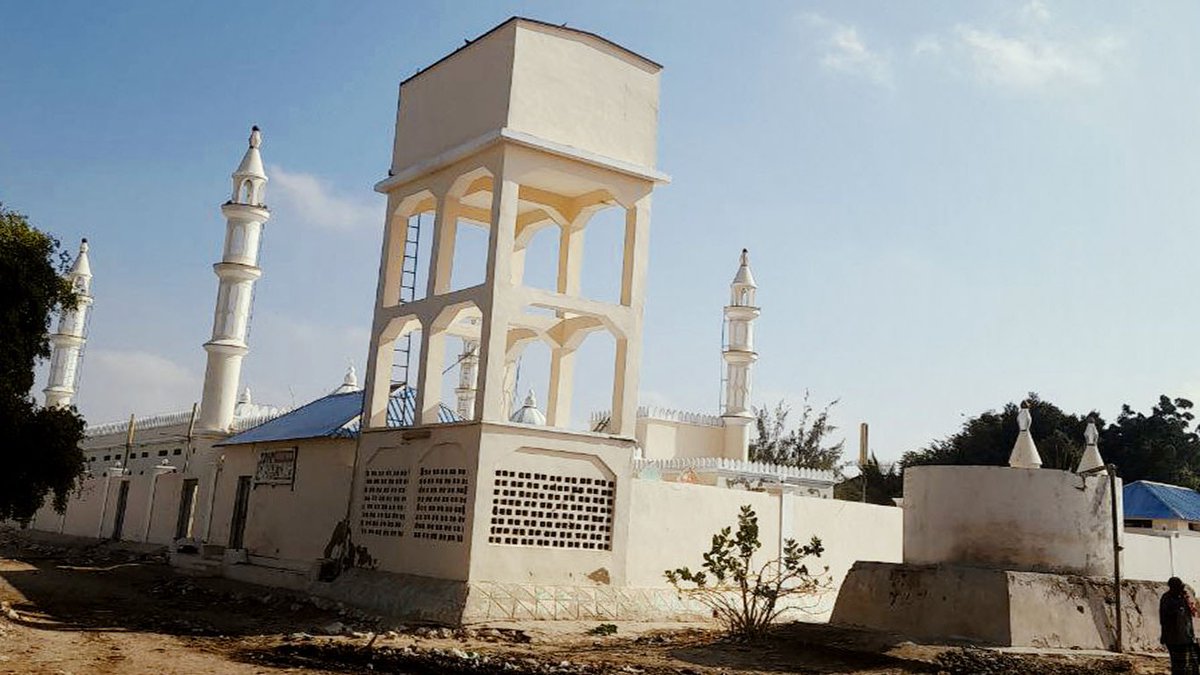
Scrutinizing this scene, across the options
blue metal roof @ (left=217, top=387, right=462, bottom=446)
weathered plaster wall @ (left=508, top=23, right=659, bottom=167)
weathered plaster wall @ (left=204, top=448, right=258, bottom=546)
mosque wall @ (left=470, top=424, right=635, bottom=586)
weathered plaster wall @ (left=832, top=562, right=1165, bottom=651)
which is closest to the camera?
weathered plaster wall @ (left=832, top=562, right=1165, bottom=651)

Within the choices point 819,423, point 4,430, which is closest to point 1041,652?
point 4,430

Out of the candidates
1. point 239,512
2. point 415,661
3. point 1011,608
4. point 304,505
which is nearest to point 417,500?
point 304,505

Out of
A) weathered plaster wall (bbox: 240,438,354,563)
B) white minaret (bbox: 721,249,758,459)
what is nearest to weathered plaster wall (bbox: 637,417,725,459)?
white minaret (bbox: 721,249,758,459)

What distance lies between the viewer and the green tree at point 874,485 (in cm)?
4022

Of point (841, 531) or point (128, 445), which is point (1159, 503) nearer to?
point (841, 531)

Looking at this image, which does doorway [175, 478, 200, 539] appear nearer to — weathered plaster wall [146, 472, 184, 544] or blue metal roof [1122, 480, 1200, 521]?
weathered plaster wall [146, 472, 184, 544]

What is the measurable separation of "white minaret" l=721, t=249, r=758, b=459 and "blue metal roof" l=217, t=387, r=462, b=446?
17.4 metres

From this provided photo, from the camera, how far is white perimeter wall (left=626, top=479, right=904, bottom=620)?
53.8ft

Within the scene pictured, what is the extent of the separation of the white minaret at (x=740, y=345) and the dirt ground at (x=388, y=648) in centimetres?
2247

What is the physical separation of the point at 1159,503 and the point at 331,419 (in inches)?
1002

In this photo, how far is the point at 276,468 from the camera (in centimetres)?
2039

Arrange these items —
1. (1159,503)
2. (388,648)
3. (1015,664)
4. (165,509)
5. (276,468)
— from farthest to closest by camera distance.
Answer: (1159,503)
(165,509)
(276,468)
(388,648)
(1015,664)

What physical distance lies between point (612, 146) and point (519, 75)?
189cm

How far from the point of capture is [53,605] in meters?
15.3
